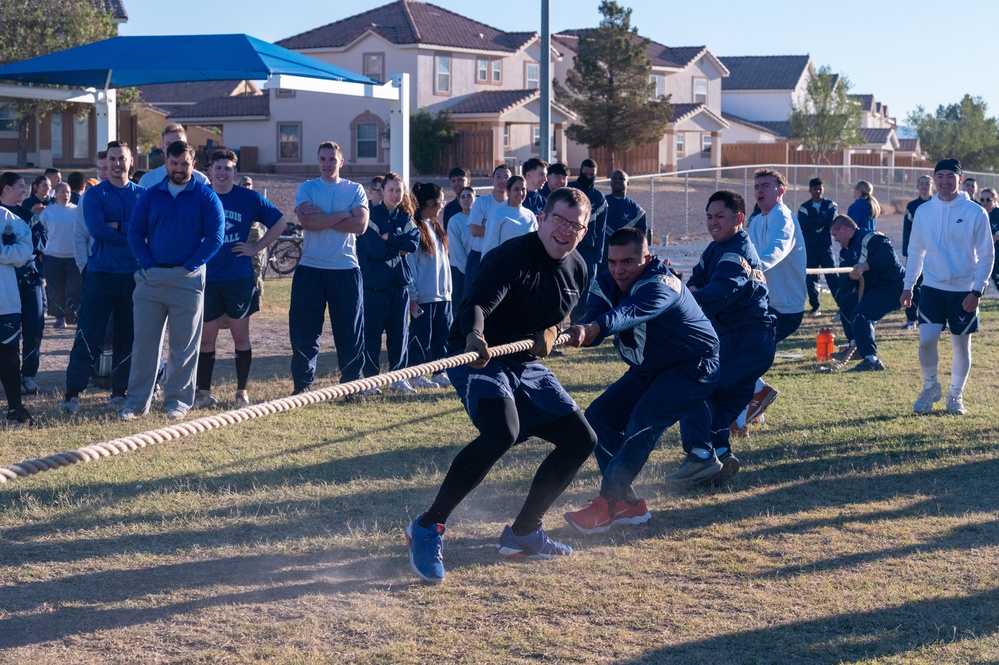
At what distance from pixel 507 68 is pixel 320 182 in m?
44.3

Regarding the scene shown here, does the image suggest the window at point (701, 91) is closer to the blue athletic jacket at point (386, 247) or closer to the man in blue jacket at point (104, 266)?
the blue athletic jacket at point (386, 247)

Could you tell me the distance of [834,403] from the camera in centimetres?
965

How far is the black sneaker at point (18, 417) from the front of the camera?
8.32 meters

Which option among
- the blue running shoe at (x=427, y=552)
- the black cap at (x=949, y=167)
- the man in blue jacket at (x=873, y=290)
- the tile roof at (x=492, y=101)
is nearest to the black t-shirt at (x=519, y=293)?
the blue running shoe at (x=427, y=552)

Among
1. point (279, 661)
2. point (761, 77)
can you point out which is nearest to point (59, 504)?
point (279, 661)

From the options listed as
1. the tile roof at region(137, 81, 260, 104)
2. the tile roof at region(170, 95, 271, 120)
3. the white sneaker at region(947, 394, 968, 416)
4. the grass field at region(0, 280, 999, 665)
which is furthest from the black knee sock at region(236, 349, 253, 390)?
the tile roof at region(137, 81, 260, 104)

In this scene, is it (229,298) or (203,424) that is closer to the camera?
(203,424)

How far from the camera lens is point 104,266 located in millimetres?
8664

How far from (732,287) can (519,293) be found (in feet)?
6.84

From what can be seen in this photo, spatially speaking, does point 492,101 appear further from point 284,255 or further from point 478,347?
point 478,347

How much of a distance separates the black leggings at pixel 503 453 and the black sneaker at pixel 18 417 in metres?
4.46

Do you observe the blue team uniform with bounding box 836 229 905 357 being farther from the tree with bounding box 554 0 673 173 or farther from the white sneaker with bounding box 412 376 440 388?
the tree with bounding box 554 0 673 173

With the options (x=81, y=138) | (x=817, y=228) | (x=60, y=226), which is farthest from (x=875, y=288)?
(x=81, y=138)

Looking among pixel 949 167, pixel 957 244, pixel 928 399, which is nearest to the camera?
pixel 957 244
